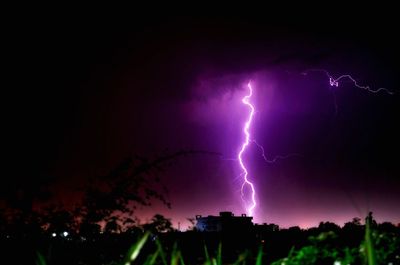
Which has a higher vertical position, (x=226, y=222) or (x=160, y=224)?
(x=226, y=222)

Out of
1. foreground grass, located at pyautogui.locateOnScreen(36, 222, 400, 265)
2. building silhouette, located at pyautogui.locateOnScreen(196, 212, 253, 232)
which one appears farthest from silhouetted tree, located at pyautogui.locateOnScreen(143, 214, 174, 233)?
building silhouette, located at pyautogui.locateOnScreen(196, 212, 253, 232)

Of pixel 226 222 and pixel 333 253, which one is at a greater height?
pixel 226 222

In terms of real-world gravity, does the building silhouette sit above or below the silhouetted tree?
above

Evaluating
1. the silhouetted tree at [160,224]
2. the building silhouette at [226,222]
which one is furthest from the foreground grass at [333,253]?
the building silhouette at [226,222]

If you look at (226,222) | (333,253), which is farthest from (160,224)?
(226,222)

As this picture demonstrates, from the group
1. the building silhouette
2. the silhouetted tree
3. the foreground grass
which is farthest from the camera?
the building silhouette

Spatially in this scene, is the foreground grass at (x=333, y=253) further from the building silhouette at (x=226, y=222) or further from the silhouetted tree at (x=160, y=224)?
the building silhouette at (x=226, y=222)

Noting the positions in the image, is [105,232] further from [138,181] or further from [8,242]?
[8,242]

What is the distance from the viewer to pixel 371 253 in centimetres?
280

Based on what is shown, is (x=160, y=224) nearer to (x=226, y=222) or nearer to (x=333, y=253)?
(x=333, y=253)

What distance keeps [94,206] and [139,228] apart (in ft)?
2.02

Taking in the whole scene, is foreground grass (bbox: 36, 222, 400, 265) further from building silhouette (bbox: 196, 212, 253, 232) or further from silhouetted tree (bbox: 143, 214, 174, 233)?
building silhouette (bbox: 196, 212, 253, 232)

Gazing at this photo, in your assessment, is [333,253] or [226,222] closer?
[333,253]

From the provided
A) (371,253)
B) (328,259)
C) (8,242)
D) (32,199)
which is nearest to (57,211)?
(32,199)
